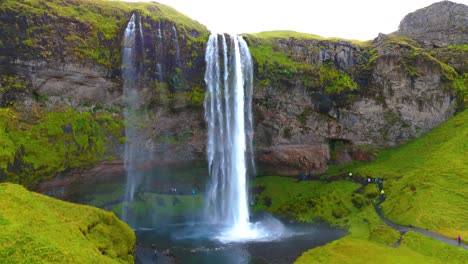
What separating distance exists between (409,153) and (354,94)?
10.7m

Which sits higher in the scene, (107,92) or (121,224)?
(107,92)

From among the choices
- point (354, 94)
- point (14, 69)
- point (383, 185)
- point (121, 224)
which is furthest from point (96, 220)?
point (354, 94)

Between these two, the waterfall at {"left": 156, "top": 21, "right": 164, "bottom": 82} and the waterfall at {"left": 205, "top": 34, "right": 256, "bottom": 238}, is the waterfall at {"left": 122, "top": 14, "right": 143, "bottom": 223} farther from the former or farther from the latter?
the waterfall at {"left": 205, "top": 34, "right": 256, "bottom": 238}

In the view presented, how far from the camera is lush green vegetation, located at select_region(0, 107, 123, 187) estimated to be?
3288 centimetres

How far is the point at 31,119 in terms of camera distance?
3541cm

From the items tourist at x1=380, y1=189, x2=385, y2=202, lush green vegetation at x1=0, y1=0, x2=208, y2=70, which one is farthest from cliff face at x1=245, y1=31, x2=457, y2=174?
lush green vegetation at x1=0, y1=0, x2=208, y2=70

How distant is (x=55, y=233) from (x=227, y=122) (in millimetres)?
28604

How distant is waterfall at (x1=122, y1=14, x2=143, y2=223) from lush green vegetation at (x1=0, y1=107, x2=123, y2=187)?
4.96ft

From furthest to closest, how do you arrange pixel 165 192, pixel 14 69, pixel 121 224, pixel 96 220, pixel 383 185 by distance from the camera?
pixel 165 192 < pixel 383 185 < pixel 14 69 < pixel 121 224 < pixel 96 220

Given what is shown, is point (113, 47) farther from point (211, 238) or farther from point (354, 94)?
point (354, 94)

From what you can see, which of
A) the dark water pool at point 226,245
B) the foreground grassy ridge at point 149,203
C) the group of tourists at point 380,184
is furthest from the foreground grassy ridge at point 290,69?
the dark water pool at point 226,245

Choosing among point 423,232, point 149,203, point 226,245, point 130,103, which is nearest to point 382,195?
point 423,232

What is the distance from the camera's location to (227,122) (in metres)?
43.7

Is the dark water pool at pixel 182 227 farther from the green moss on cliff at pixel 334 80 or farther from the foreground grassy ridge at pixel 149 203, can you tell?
the green moss on cliff at pixel 334 80
